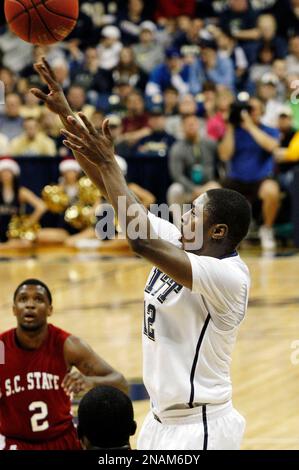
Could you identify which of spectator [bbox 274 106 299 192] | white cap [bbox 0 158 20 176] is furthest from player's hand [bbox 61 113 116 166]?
white cap [bbox 0 158 20 176]

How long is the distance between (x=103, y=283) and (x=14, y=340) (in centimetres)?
642

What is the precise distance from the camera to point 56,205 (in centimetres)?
1442

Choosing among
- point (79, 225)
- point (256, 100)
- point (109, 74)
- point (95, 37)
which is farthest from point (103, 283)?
point (95, 37)

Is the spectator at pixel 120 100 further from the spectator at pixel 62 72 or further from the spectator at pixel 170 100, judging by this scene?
the spectator at pixel 62 72

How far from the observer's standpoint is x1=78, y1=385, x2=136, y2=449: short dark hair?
11.8 feet

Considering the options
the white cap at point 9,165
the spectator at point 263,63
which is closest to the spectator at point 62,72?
the white cap at point 9,165

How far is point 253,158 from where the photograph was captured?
46.0 ft

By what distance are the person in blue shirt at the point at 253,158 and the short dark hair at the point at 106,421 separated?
10.2 meters

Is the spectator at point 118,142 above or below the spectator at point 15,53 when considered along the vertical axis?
below

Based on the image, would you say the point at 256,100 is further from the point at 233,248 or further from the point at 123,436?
the point at 123,436

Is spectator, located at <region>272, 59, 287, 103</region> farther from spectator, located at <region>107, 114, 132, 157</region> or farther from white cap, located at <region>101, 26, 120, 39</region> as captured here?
white cap, located at <region>101, 26, 120, 39</region>

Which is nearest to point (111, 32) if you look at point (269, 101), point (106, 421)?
point (269, 101)

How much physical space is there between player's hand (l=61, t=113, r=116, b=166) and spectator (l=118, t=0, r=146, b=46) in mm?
14444

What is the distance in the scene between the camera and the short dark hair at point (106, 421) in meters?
3.61
